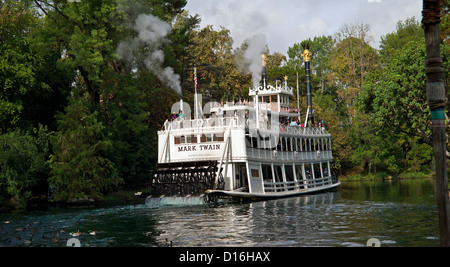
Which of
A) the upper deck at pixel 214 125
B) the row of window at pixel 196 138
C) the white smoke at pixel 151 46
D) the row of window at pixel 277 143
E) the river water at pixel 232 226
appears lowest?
the river water at pixel 232 226

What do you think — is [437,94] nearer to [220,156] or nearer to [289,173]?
[220,156]

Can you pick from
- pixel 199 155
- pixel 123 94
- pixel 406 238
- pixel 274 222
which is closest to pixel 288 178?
pixel 199 155

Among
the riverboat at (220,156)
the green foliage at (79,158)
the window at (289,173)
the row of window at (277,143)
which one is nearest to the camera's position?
the riverboat at (220,156)

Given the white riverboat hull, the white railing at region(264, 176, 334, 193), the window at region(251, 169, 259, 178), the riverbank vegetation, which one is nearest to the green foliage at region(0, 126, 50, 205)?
the riverbank vegetation

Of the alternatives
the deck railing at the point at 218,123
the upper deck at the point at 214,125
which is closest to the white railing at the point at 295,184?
the upper deck at the point at 214,125

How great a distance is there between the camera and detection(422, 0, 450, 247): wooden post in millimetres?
6895

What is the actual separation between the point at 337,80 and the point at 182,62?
81.0ft

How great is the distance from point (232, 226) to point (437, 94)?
14.3 metres

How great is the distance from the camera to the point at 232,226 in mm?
20297

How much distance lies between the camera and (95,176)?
1421 inches

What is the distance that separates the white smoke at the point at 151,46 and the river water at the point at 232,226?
18074mm

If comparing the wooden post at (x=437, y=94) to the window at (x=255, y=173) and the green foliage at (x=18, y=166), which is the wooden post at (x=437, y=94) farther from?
the green foliage at (x=18, y=166)

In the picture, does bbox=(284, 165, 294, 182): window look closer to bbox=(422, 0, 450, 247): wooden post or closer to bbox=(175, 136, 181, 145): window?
bbox=(175, 136, 181, 145): window

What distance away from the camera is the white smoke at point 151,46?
43384mm
